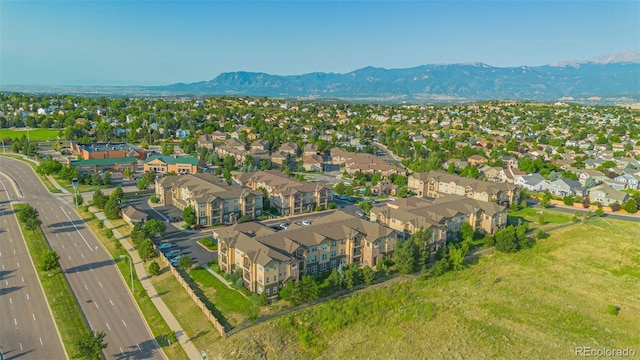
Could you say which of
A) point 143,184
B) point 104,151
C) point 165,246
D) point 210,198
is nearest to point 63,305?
point 165,246

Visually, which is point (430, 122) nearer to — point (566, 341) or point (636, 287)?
point (636, 287)

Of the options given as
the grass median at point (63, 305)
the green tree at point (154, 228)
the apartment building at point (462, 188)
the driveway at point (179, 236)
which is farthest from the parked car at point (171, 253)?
the apartment building at point (462, 188)

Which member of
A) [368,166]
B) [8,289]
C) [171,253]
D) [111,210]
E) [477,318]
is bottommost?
[477,318]

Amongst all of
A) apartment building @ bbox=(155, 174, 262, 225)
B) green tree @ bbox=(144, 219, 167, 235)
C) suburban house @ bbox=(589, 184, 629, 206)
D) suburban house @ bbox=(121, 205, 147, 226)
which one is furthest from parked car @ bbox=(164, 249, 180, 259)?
suburban house @ bbox=(589, 184, 629, 206)

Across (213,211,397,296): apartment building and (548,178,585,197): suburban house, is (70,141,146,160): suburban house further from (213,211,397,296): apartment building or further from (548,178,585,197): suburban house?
(548,178,585,197): suburban house

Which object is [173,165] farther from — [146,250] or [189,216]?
[146,250]

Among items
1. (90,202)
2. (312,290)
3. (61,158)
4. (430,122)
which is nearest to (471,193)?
(312,290)
